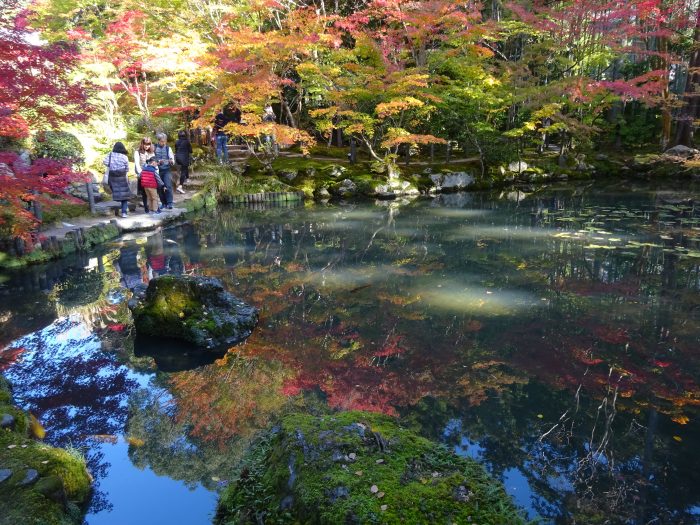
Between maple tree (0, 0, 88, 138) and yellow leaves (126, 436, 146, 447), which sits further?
maple tree (0, 0, 88, 138)

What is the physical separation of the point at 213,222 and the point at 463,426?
10157mm

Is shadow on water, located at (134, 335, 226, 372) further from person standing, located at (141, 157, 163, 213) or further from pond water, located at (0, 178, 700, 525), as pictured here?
person standing, located at (141, 157, 163, 213)

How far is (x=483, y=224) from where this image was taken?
39.7ft

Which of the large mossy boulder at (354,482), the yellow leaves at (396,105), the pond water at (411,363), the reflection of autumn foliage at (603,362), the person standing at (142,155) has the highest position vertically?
the yellow leaves at (396,105)

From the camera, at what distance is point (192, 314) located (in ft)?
19.7

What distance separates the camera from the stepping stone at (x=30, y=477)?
291 cm

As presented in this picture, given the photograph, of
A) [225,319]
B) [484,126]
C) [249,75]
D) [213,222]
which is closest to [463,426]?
[225,319]

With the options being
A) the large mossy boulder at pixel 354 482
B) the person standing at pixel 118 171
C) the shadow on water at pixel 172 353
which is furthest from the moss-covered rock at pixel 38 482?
the person standing at pixel 118 171

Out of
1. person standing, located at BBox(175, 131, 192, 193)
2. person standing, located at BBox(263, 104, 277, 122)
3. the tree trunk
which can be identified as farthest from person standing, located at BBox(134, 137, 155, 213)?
A: the tree trunk

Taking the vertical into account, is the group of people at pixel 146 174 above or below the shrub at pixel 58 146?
below

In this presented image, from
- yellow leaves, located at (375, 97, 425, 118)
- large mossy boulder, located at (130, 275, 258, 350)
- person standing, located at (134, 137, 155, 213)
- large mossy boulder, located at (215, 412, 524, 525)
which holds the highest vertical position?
yellow leaves, located at (375, 97, 425, 118)

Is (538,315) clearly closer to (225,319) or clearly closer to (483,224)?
(225,319)

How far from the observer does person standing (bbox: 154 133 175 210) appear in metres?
11.7

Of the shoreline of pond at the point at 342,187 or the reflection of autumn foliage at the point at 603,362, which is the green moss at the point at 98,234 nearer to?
the shoreline of pond at the point at 342,187
